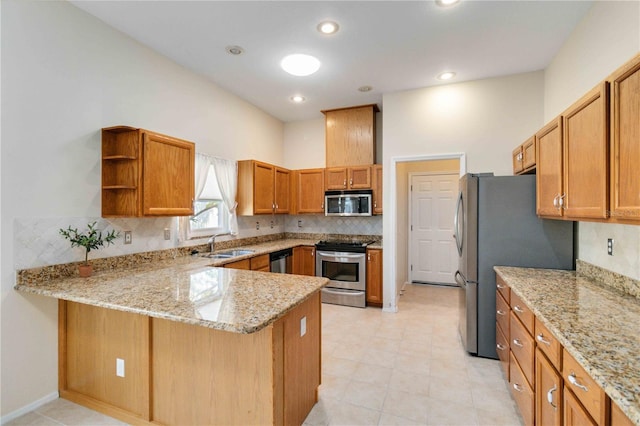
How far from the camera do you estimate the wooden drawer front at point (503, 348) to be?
232cm

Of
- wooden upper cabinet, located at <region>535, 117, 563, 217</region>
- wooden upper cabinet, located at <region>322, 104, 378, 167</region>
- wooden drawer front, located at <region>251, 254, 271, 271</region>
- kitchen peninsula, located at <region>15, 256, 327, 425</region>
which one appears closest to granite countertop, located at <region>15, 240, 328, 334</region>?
kitchen peninsula, located at <region>15, 256, 327, 425</region>

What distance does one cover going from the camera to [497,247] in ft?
9.04

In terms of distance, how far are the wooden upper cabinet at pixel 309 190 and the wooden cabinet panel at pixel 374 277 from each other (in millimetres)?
1141

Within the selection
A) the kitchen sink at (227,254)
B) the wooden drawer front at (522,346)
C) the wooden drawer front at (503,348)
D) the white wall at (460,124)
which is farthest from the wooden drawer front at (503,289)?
the kitchen sink at (227,254)

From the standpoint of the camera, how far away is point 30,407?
2076 millimetres

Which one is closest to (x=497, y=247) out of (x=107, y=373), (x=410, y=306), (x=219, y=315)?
(x=410, y=306)

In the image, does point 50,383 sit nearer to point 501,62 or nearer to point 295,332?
point 295,332

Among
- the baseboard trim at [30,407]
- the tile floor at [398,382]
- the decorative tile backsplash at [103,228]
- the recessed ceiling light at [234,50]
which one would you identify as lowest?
the tile floor at [398,382]

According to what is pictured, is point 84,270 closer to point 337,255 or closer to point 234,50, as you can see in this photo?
point 234,50

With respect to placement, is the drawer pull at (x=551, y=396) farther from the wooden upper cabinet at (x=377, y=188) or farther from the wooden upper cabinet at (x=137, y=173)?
the wooden upper cabinet at (x=377, y=188)

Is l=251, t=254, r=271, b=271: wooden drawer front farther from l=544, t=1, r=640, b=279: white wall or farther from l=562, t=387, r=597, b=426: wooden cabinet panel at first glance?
l=544, t=1, r=640, b=279: white wall

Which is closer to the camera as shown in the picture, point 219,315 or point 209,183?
point 219,315

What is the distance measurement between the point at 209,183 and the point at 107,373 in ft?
7.85

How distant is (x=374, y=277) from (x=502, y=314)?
1.96 meters
